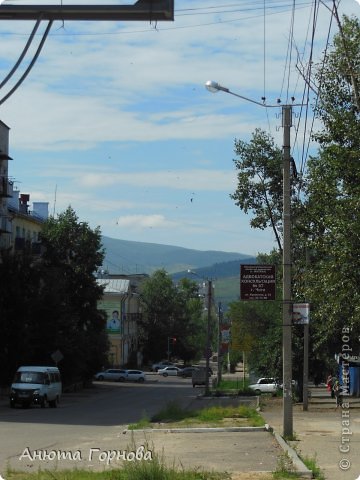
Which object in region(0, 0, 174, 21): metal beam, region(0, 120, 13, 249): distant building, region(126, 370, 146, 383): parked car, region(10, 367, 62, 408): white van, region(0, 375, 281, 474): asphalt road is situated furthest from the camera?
region(126, 370, 146, 383): parked car

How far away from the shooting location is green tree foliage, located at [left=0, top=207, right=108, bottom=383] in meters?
50.2

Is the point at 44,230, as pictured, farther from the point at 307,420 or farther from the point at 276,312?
the point at 307,420

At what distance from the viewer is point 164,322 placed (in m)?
130

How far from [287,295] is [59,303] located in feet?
117

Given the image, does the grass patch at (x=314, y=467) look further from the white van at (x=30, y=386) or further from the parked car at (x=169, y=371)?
the parked car at (x=169, y=371)

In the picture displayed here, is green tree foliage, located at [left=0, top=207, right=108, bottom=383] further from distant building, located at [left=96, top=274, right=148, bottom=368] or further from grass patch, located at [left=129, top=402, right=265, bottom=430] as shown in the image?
distant building, located at [left=96, top=274, right=148, bottom=368]

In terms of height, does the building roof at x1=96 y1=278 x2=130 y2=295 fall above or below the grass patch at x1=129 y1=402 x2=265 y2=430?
above

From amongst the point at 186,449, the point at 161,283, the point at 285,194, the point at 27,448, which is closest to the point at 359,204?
the point at 285,194

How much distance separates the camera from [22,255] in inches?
2092

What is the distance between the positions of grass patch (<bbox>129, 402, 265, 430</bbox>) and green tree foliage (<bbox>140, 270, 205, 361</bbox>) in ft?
317

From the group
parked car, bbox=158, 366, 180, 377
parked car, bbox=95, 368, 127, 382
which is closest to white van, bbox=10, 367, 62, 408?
parked car, bbox=95, 368, 127, 382

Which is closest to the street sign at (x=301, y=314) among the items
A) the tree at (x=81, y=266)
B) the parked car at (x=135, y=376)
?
the tree at (x=81, y=266)

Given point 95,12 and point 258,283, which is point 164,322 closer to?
point 258,283

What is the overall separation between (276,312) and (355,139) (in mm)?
26759
